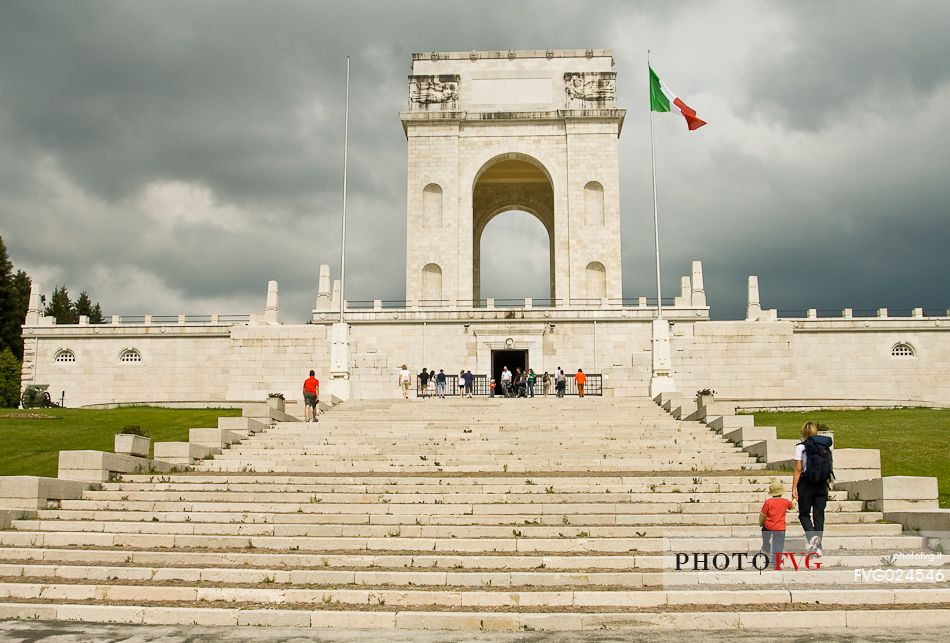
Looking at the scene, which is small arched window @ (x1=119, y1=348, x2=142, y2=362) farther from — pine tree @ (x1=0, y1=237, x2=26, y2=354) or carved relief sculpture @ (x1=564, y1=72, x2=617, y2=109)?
carved relief sculpture @ (x1=564, y1=72, x2=617, y2=109)

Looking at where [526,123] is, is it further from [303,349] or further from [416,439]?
[416,439]

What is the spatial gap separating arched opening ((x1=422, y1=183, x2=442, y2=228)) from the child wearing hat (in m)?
33.7

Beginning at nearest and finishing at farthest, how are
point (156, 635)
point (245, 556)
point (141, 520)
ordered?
point (156, 635) → point (245, 556) → point (141, 520)

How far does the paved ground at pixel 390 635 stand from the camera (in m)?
9.23

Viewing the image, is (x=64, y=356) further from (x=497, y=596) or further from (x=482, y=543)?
(x=497, y=596)

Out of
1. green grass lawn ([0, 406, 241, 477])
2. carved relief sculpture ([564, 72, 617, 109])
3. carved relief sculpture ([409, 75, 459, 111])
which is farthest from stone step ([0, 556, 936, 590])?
carved relief sculpture ([409, 75, 459, 111])

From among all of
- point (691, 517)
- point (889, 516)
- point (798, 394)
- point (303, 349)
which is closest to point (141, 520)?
point (691, 517)

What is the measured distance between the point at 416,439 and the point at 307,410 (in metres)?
4.58

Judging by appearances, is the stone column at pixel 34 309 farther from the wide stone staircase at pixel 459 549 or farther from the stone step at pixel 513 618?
the stone step at pixel 513 618

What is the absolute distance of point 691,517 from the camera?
45.7ft

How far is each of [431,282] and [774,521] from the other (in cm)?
3320

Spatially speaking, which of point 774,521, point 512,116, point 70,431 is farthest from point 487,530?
point 512,116

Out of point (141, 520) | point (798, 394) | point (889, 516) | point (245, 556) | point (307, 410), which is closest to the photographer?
point (245, 556)

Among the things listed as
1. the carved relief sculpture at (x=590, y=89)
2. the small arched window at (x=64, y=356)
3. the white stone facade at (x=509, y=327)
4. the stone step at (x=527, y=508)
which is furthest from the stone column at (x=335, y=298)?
the stone step at (x=527, y=508)
